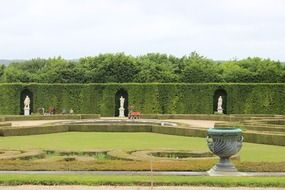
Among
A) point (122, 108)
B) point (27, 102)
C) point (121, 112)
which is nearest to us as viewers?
point (27, 102)

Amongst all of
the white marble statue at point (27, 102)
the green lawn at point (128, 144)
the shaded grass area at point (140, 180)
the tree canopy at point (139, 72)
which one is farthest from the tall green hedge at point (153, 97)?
the shaded grass area at point (140, 180)

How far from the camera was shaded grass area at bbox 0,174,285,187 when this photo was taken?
11492 mm

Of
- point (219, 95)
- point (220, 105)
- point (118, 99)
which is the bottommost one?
point (220, 105)

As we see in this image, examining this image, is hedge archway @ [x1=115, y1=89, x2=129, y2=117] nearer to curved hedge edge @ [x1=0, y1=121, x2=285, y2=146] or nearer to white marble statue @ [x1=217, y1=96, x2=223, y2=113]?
white marble statue @ [x1=217, y1=96, x2=223, y2=113]

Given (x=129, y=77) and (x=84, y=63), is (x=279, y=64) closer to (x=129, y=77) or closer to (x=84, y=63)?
(x=129, y=77)

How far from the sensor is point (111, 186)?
1133cm

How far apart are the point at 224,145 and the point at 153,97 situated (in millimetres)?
33017

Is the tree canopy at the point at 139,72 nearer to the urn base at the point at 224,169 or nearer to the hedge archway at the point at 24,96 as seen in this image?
the hedge archway at the point at 24,96

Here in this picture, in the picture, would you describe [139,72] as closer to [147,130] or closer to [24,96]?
[24,96]

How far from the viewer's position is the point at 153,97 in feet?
152

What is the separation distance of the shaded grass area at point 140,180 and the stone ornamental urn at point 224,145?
1.38m

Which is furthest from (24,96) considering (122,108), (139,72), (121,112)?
(139,72)

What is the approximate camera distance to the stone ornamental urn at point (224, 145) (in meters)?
13.4

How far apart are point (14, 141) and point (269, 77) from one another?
3196 centimetres
